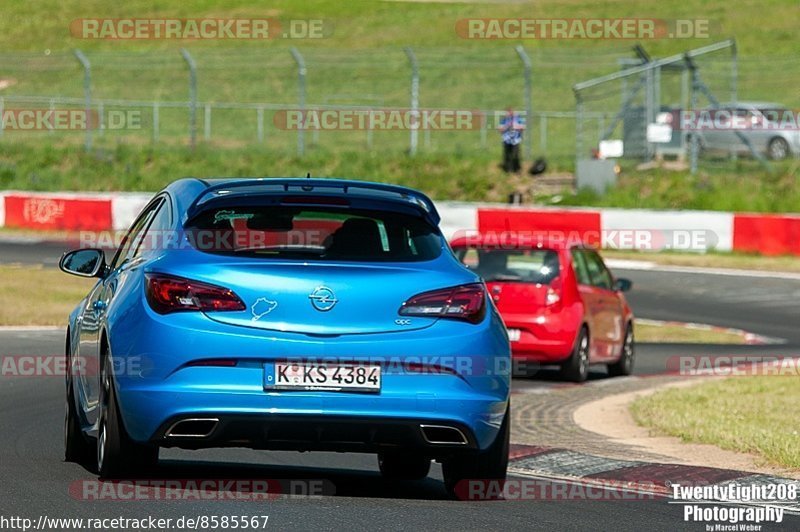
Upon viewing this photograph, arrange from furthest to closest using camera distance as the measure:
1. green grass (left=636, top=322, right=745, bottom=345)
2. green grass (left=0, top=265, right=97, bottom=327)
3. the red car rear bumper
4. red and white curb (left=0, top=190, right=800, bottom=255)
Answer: red and white curb (left=0, top=190, right=800, bottom=255) → green grass (left=636, top=322, right=745, bottom=345) → green grass (left=0, top=265, right=97, bottom=327) → the red car rear bumper

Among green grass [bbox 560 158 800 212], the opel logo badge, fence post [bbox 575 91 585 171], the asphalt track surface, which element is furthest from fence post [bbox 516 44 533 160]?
the opel logo badge

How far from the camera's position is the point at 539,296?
16.7 meters

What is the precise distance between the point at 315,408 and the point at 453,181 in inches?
1250

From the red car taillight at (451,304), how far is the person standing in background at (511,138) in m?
28.6

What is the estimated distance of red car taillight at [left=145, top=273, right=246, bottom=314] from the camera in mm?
7609

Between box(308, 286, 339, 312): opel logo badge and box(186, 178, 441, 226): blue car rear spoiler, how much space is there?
2.55 feet

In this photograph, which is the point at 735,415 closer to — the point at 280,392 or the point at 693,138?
the point at 280,392

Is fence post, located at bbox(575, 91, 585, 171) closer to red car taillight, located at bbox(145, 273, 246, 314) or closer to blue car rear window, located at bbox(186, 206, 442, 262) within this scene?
blue car rear window, located at bbox(186, 206, 442, 262)

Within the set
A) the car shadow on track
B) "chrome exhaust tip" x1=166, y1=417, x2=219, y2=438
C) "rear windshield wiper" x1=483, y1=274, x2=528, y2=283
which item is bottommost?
the car shadow on track

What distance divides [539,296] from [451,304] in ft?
29.5

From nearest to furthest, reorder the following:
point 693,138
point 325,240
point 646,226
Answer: point 325,240 < point 646,226 < point 693,138

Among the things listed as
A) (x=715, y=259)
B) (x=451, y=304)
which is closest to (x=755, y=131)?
(x=715, y=259)

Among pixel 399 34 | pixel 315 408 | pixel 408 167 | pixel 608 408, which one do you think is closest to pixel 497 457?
pixel 315 408

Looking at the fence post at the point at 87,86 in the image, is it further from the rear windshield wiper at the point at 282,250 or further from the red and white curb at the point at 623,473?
the rear windshield wiper at the point at 282,250
